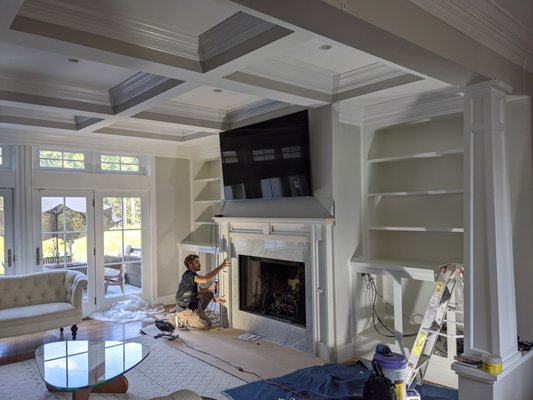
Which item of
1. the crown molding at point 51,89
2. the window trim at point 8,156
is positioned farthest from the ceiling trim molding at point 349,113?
the window trim at point 8,156

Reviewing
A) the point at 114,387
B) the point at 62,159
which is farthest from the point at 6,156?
the point at 114,387

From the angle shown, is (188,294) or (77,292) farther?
(188,294)

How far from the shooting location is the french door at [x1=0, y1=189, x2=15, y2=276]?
5242 mm

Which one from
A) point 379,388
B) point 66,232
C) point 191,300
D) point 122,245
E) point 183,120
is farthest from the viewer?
point 122,245

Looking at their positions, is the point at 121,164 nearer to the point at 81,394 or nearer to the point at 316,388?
the point at 81,394

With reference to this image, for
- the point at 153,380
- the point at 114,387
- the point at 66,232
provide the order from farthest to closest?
the point at 66,232 → the point at 153,380 → the point at 114,387

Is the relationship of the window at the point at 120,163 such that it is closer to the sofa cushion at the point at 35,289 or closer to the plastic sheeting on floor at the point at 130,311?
the sofa cushion at the point at 35,289

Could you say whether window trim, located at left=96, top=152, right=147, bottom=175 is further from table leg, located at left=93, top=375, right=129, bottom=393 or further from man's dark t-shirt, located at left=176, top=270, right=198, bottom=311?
table leg, located at left=93, top=375, right=129, bottom=393

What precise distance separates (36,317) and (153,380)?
5.26ft

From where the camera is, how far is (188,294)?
5.25 m

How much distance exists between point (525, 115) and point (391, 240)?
1.88 meters

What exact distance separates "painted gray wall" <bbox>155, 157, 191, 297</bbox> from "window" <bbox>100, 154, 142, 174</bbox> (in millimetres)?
294

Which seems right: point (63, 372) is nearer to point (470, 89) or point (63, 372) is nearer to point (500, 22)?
point (470, 89)

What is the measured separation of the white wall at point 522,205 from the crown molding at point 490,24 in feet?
1.29
